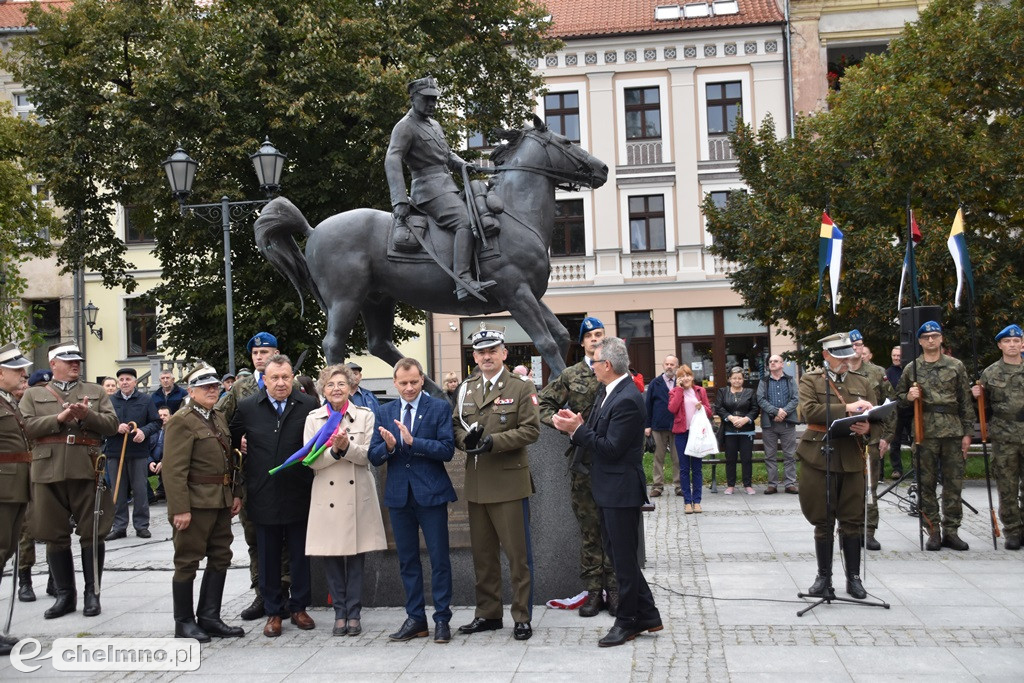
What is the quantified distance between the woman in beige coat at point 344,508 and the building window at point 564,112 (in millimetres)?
28484

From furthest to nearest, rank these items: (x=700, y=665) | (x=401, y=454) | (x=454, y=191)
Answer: (x=454, y=191)
(x=401, y=454)
(x=700, y=665)

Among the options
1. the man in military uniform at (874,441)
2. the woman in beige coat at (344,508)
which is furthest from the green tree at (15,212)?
the man in military uniform at (874,441)

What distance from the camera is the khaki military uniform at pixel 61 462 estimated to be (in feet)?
26.7

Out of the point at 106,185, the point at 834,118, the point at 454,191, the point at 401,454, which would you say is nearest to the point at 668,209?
the point at 834,118

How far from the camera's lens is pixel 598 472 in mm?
6742

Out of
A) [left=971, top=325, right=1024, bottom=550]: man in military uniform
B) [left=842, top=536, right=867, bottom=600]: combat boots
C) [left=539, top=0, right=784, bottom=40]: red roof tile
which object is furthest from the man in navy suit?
[left=539, top=0, right=784, bottom=40]: red roof tile

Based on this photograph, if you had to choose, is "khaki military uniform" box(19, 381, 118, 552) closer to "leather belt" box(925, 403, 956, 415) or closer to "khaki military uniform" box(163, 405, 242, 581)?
"khaki military uniform" box(163, 405, 242, 581)

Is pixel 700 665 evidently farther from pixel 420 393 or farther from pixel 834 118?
pixel 834 118

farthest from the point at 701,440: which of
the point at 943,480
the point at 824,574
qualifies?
the point at 824,574

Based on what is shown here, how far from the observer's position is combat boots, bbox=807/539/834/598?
7613mm

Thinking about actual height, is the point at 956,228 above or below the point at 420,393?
above

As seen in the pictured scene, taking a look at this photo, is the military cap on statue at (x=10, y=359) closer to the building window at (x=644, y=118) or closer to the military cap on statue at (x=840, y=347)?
the military cap on statue at (x=840, y=347)

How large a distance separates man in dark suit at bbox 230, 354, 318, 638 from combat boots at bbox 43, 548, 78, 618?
1984mm

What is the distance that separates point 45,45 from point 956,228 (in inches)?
783
